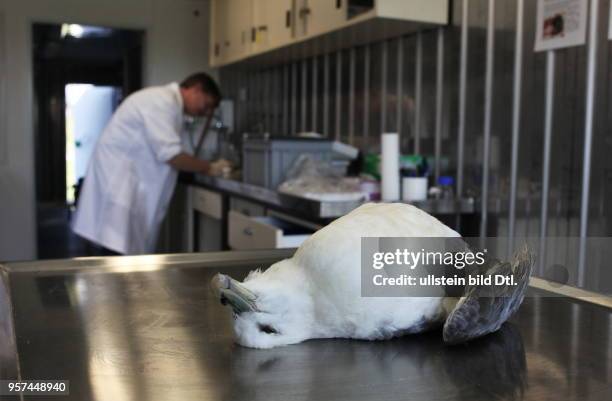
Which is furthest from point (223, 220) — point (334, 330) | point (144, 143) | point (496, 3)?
point (334, 330)

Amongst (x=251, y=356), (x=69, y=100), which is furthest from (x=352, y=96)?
(x=251, y=356)

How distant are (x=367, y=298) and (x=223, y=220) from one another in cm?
261

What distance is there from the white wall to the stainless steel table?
3.89 metres

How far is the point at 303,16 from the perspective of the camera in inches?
115

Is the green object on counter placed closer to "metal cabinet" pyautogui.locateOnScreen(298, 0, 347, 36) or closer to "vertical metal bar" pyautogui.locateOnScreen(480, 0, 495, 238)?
"vertical metal bar" pyautogui.locateOnScreen(480, 0, 495, 238)

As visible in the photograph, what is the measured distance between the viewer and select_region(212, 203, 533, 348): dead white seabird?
2.18ft

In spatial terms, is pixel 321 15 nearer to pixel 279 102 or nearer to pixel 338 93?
pixel 338 93

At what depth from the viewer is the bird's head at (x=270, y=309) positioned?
2.17ft

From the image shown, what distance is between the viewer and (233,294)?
65 cm

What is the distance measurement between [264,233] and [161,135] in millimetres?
1106

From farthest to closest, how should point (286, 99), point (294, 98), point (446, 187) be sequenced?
point (286, 99) → point (294, 98) → point (446, 187)

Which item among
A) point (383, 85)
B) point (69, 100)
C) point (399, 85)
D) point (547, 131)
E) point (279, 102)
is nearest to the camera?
point (547, 131)

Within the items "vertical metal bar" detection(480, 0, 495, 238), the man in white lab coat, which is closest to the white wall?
the man in white lab coat

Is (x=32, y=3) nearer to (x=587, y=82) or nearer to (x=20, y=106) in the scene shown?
(x=20, y=106)
